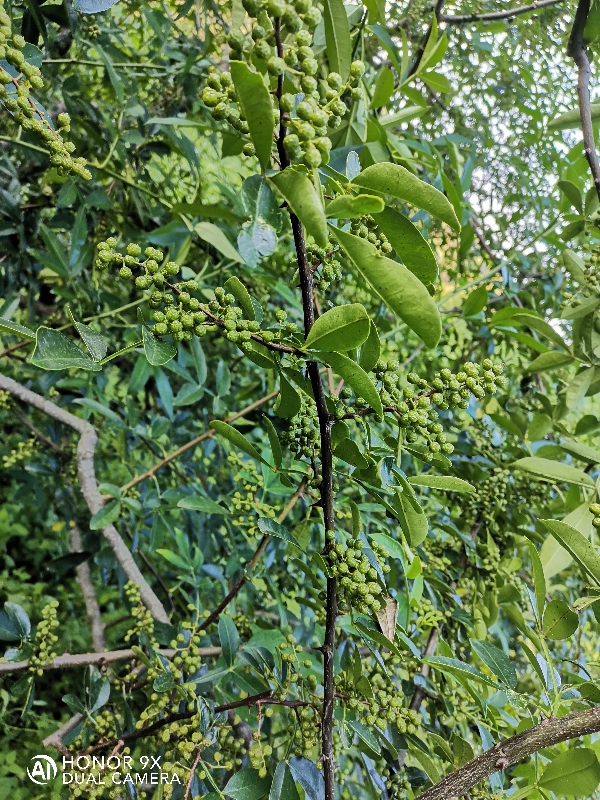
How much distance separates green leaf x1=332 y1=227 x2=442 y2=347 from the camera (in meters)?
0.35

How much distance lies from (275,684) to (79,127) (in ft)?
3.81

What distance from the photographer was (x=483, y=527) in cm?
117

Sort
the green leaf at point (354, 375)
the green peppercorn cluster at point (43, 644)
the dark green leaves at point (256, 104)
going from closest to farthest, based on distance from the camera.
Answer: the dark green leaves at point (256, 104) → the green leaf at point (354, 375) → the green peppercorn cluster at point (43, 644)

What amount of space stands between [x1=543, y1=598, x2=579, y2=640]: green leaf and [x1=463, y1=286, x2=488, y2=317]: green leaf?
581mm

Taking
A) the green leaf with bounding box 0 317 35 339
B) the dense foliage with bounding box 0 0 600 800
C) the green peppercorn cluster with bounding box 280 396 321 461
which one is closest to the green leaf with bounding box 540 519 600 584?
the dense foliage with bounding box 0 0 600 800

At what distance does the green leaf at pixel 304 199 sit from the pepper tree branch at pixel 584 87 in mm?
678

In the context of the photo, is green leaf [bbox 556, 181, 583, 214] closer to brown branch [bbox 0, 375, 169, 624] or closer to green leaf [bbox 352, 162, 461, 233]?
green leaf [bbox 352, 162, 461, 233]

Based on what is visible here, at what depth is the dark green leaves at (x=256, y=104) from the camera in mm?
312

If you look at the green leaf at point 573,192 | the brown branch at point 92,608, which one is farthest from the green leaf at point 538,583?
the brown branch at point 92,608

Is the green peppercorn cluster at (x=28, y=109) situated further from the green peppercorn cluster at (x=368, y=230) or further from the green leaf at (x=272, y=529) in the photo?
the green leaf at (x=272, y=529)

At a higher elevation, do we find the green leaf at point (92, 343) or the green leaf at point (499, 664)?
the green leaf at point (92, 343)

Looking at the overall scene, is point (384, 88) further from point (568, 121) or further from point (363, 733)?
point (363, 733)

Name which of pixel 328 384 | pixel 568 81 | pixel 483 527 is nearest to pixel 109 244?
pixel 328 384

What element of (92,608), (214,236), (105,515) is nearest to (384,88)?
(214,236)
